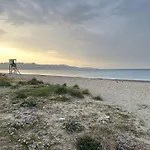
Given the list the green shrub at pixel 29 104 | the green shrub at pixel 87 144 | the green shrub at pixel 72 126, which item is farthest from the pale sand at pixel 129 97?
the green shrub at pixel 29 104

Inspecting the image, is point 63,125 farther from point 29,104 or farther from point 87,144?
point 29,104

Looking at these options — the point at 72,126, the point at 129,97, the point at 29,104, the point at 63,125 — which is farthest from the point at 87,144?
the point at 129,97

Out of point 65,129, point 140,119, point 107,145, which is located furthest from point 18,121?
point 140,119

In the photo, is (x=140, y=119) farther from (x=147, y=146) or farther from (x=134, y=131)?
(x=147, y=146)

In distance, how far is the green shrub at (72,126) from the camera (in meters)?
7.73

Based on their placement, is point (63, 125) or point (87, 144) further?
point (63, 125)

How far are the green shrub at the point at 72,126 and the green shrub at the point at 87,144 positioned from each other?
61cm

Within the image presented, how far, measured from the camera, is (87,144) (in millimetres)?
6879

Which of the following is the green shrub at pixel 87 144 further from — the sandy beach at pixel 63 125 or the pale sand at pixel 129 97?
the pale sand at pixel 129 97

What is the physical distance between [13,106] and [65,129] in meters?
3.30

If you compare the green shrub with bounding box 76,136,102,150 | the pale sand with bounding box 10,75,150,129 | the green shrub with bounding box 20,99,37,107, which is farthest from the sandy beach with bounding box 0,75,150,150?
the pale sand with bounding box 10,75,150,129

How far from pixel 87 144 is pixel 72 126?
3.81ft

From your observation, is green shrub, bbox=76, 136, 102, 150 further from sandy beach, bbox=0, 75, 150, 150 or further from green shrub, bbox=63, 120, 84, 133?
green shrub, bbox=63, 120, 84, 133

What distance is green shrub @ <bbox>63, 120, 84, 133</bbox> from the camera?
7.73 meters
